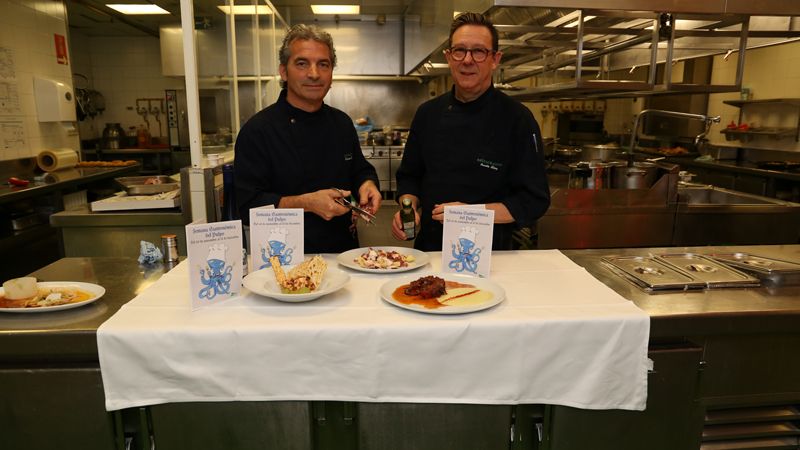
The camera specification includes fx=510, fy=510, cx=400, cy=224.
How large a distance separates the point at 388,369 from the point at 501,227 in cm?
110

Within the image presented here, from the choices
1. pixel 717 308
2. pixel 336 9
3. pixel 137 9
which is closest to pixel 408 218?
pixel 717 308

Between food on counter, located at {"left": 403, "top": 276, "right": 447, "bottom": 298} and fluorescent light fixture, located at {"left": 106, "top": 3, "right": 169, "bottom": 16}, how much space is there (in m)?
6.05

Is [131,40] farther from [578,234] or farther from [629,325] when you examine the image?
[629,325]

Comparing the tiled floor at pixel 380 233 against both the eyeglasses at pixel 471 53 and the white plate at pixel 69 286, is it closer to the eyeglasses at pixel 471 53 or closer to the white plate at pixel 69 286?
the eyeglasses at pixel 471 53

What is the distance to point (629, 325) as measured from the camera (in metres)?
1.32

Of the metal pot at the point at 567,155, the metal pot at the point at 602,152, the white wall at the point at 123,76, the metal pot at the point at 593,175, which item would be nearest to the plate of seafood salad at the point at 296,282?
the metal pot at the point at 593,175

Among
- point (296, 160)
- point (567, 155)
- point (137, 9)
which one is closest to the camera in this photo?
point (296, 160)

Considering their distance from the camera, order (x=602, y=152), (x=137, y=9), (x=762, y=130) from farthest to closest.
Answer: (x=137, y=9), (x=762, y=130), (x=602, y=152)

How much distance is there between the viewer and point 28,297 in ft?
4.62

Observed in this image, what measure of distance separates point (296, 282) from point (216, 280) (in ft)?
0.70

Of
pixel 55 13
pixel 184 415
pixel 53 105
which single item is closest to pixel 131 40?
pixel 55 13

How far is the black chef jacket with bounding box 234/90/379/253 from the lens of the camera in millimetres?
1993

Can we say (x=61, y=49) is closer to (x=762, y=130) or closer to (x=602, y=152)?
(x=602, y=152)

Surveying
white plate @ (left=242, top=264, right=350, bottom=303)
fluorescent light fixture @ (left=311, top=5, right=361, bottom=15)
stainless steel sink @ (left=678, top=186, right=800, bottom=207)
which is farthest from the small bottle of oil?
fluorescent light fixture @ (left=311, top=5, right=361, bottom=15)
